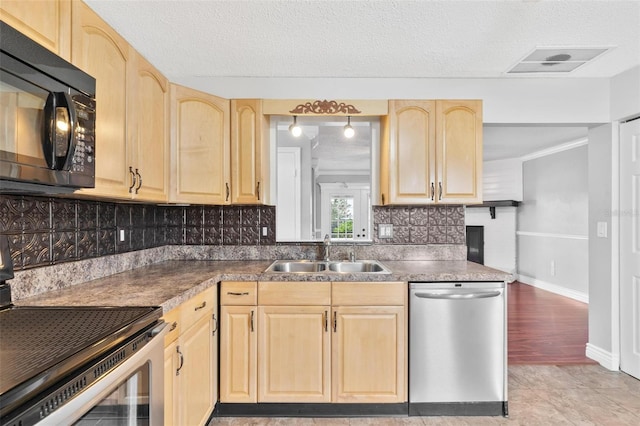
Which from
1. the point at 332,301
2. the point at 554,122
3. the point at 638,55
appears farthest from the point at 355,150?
the point at 638,55

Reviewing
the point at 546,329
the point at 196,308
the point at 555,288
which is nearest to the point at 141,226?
the point at 196,308

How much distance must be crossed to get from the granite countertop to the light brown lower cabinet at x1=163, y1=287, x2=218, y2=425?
9 cm

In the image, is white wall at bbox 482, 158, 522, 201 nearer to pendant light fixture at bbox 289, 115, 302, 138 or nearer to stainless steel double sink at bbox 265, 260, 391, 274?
stainless steel double sink at bbox 265, 260, 391, 274

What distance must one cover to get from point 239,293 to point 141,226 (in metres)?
0.93

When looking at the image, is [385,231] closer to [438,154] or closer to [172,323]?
[438,154]

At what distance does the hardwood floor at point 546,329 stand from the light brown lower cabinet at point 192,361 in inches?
97.8

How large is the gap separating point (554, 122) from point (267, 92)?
2.28m

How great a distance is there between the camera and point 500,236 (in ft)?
22.2

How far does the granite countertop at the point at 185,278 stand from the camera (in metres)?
1.53

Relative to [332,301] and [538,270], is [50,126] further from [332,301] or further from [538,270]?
[538,270]

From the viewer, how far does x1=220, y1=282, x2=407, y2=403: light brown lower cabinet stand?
7.42 feet

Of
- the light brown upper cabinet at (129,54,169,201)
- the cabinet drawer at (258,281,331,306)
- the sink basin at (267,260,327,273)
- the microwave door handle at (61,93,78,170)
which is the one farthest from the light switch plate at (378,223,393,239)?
the microwave door handle at (61,93,78,170)

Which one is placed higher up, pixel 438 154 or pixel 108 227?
pixel 438 154

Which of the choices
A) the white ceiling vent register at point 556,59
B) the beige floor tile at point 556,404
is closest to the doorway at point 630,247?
the beige floor tile at point 556,404
